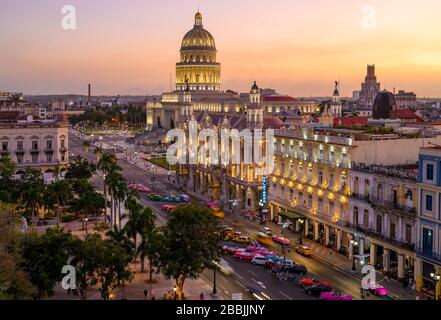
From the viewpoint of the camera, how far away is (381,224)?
51031 millimetres

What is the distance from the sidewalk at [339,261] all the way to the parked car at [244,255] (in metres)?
5.78

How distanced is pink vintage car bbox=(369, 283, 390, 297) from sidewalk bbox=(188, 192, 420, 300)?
1.93ft

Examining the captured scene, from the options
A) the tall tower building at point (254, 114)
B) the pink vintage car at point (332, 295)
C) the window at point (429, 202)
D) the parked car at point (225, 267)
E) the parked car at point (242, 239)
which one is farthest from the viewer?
the tall tower building at point (254, 114)

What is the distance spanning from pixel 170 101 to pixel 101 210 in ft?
410

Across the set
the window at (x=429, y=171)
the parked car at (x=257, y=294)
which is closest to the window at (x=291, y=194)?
the parked car at (x=257, y=294)

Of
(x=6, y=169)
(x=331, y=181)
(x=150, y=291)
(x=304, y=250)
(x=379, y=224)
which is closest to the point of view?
(x=150, y=291)

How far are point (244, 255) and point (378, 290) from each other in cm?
1416

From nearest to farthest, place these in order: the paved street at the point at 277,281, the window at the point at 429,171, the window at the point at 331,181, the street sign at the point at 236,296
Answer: the street sign at the point at 236,296, the window at the point at 429,171, the paved street at the point at 277,281, the window at the point at 331,181

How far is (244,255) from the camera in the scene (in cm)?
5525

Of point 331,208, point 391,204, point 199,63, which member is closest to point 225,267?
point 331,208

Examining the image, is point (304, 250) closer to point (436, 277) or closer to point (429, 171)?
point (436, 277)

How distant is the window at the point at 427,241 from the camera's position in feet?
146

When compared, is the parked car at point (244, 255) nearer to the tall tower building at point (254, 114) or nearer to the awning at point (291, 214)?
the awning at point (291, 214)
